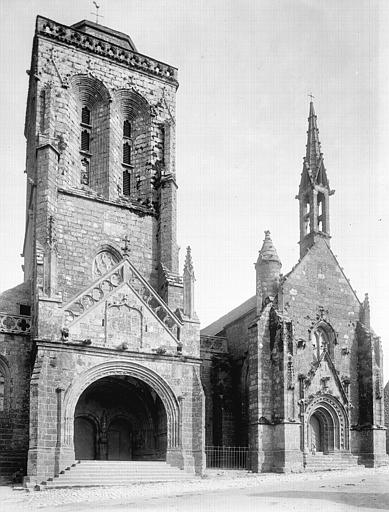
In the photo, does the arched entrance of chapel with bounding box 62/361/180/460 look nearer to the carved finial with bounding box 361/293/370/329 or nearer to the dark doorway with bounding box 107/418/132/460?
the dark doorway with bounding box 107/418/132/460

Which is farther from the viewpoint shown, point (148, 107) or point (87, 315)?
point (148, 107)

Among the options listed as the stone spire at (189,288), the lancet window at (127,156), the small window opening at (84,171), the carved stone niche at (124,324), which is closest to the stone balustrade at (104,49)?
the lancet window at (127,156)

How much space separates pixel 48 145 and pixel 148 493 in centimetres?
1642

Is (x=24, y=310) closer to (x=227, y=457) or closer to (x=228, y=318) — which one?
(x=227, y=457)

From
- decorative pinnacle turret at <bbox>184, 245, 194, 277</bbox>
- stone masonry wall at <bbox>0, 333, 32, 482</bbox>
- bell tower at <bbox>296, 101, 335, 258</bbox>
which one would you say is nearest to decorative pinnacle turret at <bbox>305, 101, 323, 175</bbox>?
bell tower at <bbox>296, 101, 335, 258</bbox>

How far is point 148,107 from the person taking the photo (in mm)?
35438

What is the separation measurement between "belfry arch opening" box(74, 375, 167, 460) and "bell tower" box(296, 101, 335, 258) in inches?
436

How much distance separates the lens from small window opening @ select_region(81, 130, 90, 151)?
34094mm

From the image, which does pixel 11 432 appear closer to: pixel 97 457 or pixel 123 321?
pixel 97 457

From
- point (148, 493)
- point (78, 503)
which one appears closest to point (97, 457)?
point (148, 493)

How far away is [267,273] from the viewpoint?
3197cm

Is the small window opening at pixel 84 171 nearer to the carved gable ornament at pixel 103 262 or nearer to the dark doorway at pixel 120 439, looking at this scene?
the carved gable ornament at pixel 103 262

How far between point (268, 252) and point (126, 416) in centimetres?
992

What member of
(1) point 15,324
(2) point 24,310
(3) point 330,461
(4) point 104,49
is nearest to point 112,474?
(1) point 15,324
